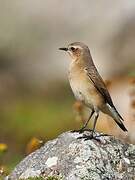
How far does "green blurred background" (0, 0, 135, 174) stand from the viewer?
2381 cm

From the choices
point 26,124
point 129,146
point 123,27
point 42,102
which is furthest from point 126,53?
point 129,146

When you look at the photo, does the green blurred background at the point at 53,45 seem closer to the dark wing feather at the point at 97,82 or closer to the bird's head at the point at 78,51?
the bird's head at the point at 78,51

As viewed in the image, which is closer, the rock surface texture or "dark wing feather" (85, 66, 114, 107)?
the rock surface texture

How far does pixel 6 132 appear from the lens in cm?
1977

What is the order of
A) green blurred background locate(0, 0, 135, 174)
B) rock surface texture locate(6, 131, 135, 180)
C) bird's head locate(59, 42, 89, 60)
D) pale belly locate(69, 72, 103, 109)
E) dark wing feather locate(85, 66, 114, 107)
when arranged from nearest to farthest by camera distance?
rock surface texture locate(6, 131, 135, 180) < pale belly locate(69, 72, 103, 109) < dark wing feather locate(85, 66, 114, 107) < bird's head locate(59, 42, 89, 60) < green blurred background locate(0, 0, 135, 174)

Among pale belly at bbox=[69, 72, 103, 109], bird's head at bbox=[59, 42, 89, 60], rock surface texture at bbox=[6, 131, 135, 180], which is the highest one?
bird's head at bbox=[59, 42, 89, 60]

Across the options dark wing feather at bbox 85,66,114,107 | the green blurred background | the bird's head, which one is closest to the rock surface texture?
dark wing feather at bbox 85,66,114,107

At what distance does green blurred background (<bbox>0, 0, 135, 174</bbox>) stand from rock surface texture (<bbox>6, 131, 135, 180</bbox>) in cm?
1337

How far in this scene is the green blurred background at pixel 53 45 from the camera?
23.8m

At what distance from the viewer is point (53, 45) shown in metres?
24.2

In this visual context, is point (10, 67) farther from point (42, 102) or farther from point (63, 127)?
point (63, 127)

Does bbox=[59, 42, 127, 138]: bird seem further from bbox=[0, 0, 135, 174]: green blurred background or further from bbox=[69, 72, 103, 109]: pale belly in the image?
bbox=[0, 0, 135, 174]: green blurred background

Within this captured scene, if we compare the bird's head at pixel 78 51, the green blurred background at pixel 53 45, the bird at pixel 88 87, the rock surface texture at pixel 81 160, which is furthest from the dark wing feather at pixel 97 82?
the green blurred background at pixel 53 45

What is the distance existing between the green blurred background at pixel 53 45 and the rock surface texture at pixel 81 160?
1337 centimetres
